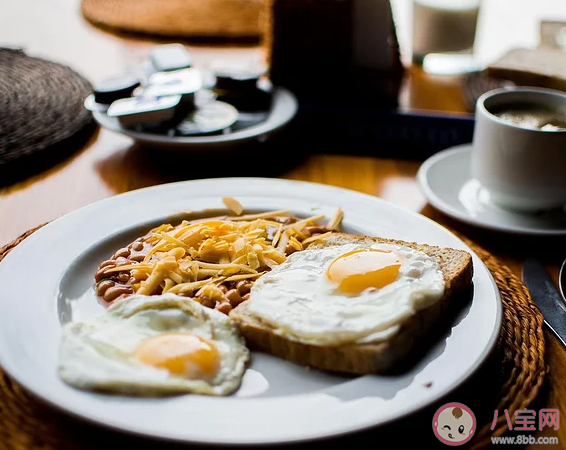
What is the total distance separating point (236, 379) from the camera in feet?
3.67

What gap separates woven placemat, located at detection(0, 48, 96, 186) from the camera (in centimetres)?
199

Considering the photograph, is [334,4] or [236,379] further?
[334,4]

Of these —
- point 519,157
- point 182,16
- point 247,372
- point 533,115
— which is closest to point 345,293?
point 247,372

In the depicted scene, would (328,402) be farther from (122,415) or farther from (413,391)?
(122,415)

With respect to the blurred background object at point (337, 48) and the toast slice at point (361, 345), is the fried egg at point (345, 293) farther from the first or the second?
the blurred background object at point (337, 48)

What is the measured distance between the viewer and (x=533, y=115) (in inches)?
70.7

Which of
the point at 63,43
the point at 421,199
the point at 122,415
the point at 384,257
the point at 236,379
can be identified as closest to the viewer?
the point at 122,415

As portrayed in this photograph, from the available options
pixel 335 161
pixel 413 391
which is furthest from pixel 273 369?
pixel 335 161

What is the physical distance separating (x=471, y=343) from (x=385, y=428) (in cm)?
28

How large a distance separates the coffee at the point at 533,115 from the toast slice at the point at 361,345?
0.59 metres

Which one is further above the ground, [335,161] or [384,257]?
[384,257]

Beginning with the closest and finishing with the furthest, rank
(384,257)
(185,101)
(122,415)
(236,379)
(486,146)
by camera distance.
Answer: (122,415), (236,379), (384,257), (486,146), (185,101)

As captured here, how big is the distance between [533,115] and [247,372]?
1105 millimetres

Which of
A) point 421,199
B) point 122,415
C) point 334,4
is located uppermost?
point 334,4
